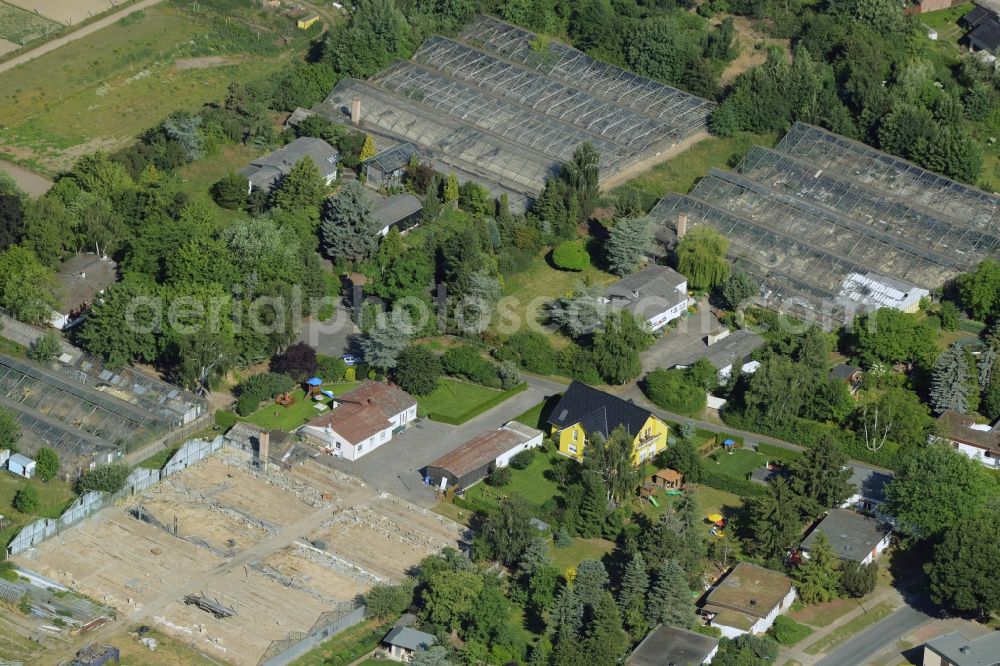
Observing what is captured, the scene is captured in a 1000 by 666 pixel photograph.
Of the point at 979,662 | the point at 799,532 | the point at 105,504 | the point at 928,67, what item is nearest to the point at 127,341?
the point at 105,504

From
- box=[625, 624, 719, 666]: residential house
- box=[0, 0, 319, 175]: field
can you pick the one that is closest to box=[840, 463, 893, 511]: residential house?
box=[625, 624, 719, 666]: residential house

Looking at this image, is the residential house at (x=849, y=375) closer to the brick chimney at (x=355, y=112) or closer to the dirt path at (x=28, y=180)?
the brick chimney at (x=355, y=112)

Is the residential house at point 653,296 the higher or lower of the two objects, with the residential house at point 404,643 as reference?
higher

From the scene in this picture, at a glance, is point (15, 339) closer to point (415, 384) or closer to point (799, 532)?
point (415, 384)

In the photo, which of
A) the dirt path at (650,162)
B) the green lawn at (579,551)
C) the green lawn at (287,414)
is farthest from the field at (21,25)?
the green lawn at (579,551)

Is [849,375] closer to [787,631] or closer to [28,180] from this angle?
[787,631]

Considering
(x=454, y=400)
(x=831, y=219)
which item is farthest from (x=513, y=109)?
(x=454, y=400)

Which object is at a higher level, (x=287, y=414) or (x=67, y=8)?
(x=67, y=8)
